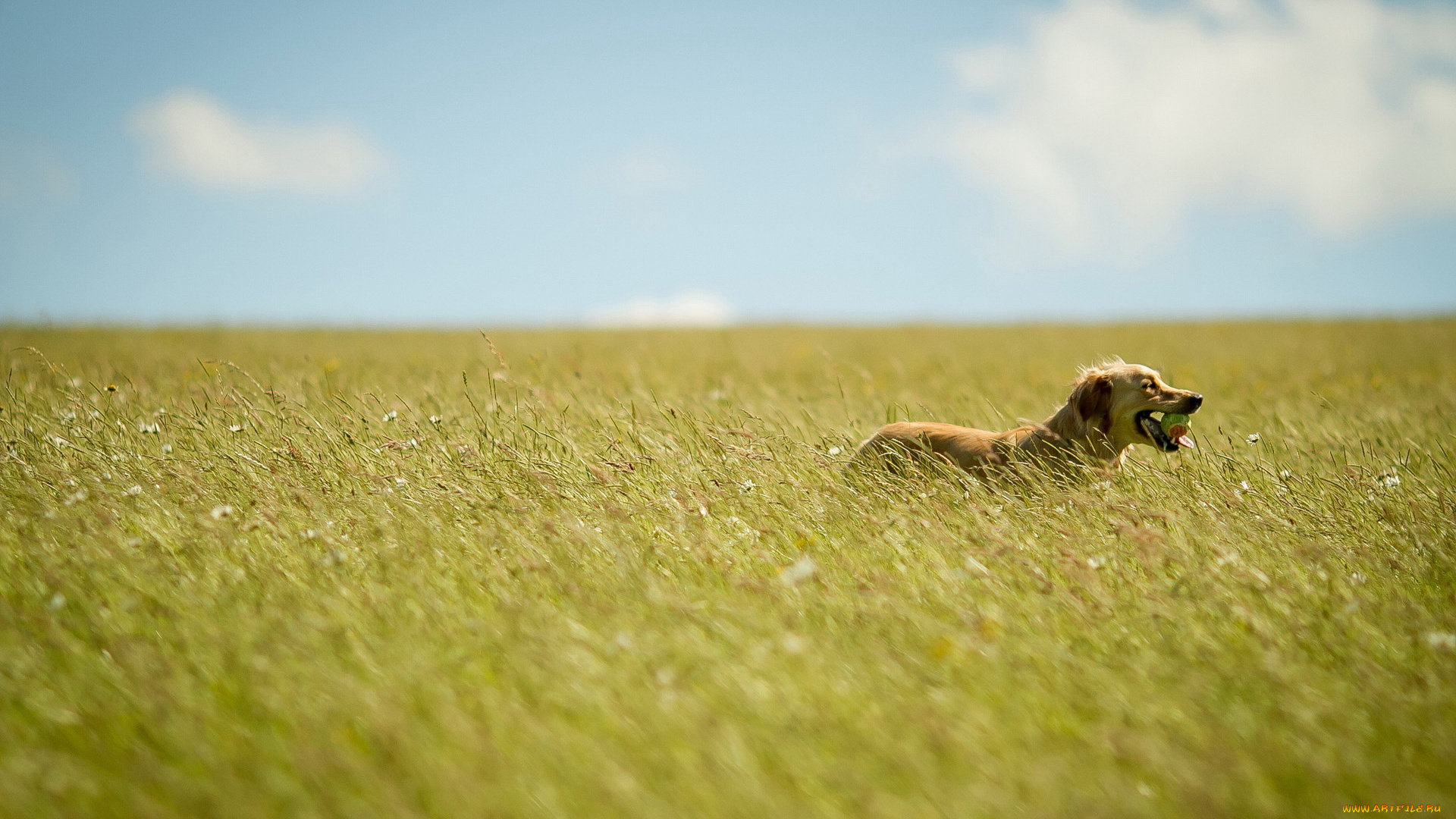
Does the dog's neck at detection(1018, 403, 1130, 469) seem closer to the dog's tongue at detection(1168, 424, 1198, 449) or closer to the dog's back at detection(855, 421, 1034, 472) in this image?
the dog's back at detection(855, 421, 1034, 472)

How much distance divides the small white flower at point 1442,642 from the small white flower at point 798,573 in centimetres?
191

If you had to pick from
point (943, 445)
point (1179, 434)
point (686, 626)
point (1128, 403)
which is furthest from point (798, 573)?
point (1179, 434)

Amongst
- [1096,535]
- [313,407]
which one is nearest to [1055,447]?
[1096,535]

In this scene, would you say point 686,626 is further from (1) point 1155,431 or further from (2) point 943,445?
(1) point 1155,431

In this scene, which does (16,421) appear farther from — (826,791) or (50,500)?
(826,791)

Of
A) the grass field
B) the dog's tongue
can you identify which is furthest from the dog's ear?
the grass field

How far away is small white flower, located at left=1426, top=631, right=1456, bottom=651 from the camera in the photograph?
241 cm

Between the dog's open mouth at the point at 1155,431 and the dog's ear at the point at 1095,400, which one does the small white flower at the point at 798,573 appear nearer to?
the dog's ear at the point at 1095,400

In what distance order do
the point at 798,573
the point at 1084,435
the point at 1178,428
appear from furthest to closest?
the point at 1084,435 → the point at 1178,428 → the point at 798,573

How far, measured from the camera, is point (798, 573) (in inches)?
103

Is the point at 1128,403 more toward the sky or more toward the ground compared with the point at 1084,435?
more toward the sky

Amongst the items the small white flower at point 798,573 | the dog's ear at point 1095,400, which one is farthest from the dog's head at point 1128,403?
the small white flower at point 798,573

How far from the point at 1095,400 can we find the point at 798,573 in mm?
2669

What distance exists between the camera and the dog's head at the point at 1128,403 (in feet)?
14.3
